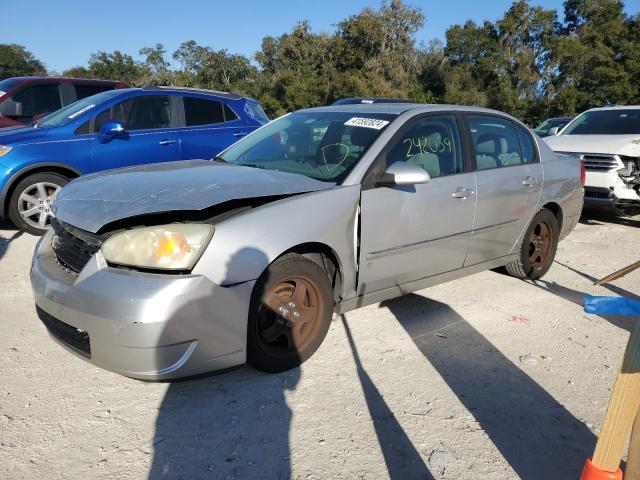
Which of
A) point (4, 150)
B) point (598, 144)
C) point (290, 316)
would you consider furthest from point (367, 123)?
point (598, 144)

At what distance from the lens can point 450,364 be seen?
3.19 m

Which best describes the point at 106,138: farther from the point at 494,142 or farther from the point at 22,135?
the point at 494,142

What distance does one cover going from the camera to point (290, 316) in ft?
9.61

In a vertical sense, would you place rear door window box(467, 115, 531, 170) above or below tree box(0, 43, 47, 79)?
below

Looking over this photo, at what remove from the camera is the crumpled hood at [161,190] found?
103 inches

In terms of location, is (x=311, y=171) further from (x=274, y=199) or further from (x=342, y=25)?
(x=342, y=25)

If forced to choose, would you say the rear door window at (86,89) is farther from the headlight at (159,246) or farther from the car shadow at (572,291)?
the car shadow at (572,291)

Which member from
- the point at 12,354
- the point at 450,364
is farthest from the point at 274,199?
the point at 12,354

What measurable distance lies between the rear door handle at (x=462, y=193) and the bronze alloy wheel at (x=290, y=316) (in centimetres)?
135

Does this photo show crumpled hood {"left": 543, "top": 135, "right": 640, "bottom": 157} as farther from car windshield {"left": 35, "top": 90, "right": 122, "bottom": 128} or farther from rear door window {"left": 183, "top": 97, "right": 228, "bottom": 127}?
car windshield {"left": 35, "top": 90, "right": 122, "bottom": 128}

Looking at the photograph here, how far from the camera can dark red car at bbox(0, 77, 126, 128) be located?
308 inches

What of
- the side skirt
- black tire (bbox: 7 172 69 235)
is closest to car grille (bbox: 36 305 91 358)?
the side skirt

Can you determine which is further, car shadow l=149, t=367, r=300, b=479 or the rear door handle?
the rear door handle

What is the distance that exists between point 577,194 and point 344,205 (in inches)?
119
